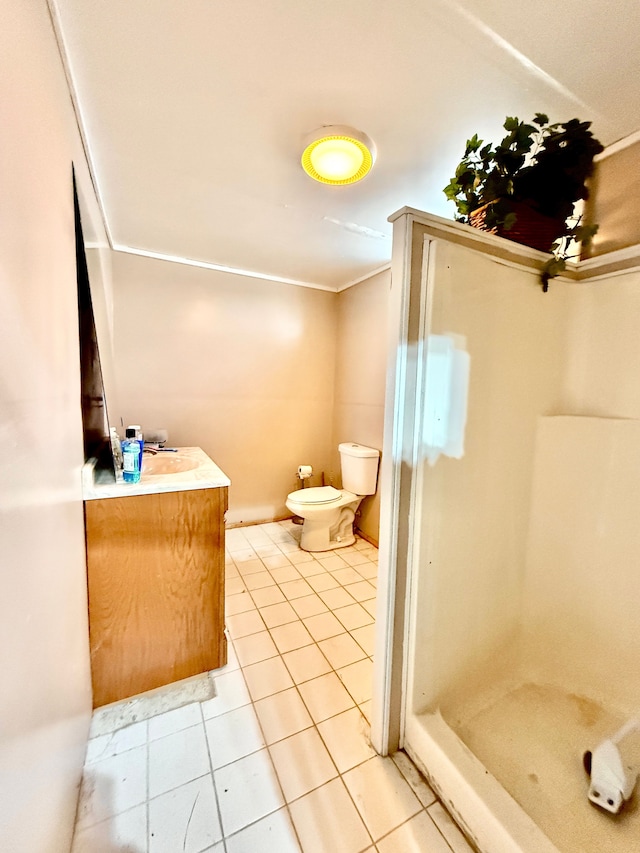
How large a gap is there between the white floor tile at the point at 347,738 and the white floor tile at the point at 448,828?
23 cm

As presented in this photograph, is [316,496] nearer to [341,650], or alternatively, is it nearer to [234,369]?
[341,650]

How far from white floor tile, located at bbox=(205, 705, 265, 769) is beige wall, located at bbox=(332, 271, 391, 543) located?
1.60 m

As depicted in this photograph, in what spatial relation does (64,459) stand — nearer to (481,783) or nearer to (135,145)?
(135,145)

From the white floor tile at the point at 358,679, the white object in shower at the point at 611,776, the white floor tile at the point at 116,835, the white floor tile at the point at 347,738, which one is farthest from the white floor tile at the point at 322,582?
the white object in shower at the point at 611,776

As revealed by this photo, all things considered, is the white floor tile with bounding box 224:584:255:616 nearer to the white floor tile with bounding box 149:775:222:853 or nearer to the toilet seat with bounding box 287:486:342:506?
the toilet seat with bounding box 287:486:342:506

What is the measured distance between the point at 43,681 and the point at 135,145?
1813mm

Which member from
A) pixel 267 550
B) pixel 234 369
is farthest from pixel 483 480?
pixel 234 369

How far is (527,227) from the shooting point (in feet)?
3.82

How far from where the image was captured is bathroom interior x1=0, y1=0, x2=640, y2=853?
2.23 ft

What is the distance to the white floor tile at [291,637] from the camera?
1.63m

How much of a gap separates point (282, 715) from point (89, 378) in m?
1.64

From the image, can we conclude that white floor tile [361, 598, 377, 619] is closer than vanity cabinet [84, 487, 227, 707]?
No

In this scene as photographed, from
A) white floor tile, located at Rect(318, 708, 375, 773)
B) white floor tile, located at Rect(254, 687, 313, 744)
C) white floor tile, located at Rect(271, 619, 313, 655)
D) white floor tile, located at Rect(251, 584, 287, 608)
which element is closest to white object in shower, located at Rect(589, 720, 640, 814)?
white floor tile, located at Rect(318, 708, 375, 773)

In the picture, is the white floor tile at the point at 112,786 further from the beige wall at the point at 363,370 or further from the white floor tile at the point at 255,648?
the beige wall at the point at 363,370
